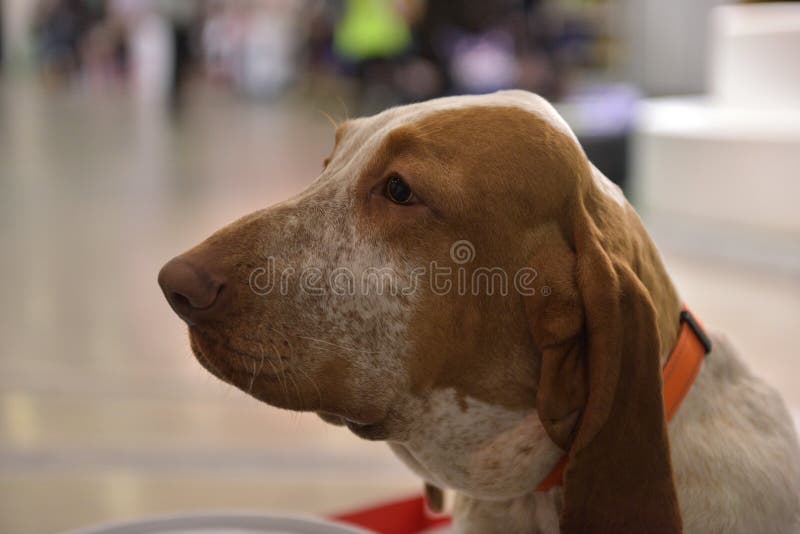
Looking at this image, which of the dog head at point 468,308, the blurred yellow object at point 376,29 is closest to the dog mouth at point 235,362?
the dog head at point 468,308

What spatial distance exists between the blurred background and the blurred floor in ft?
0.04

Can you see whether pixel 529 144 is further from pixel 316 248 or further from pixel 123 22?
pixel 123 22

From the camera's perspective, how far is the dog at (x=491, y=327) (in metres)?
1.37

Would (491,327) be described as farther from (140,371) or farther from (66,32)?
(66,32)

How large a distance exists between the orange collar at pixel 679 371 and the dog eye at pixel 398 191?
0.49 m

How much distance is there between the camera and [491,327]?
1.45 metres

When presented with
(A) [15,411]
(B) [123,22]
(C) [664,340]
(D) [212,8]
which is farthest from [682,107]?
(B) [123,22]

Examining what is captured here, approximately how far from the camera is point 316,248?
1.51 metres

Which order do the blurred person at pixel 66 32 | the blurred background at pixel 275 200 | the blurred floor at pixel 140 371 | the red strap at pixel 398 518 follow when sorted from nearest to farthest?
the red strap at pixel 398 518 → the blurred floor at pixel 140 371 → the blurred background at pixel 275 200 → the blurred person at pixel 66 32

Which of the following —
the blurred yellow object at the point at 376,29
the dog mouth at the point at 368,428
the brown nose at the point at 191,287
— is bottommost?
the blurred yellow object at the point at 376,29

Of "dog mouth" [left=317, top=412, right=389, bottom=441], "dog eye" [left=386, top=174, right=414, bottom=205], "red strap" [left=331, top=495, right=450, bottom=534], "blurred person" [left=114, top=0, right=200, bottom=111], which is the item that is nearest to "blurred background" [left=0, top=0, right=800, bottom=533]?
"red strap" [left=331, top=495, right=450, bottom=534]

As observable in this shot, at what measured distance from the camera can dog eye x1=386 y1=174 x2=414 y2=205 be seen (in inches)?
56.9

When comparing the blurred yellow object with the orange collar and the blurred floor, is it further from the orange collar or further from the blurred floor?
the orange collar

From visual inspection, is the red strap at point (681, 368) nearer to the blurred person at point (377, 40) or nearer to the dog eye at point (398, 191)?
the dog eye at point (398, 191)
